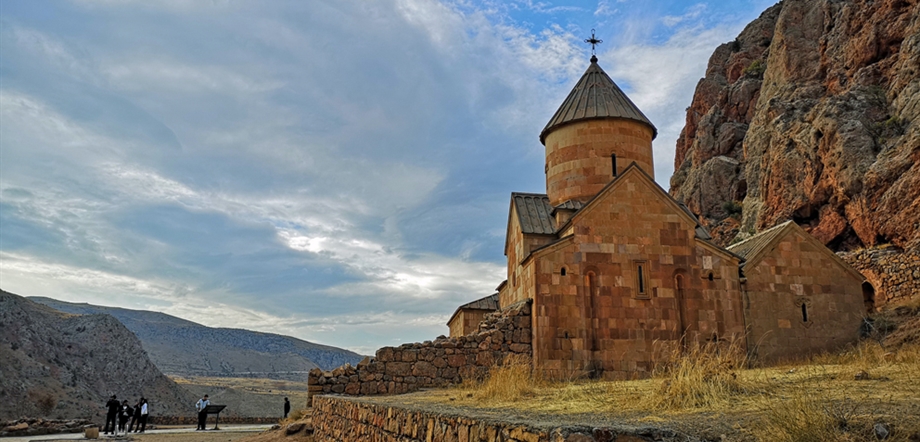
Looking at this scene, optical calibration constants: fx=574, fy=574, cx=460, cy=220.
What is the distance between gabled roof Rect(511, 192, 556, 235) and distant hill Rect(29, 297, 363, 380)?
219 feet

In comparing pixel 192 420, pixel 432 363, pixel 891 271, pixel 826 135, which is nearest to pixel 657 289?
pixel 432 363

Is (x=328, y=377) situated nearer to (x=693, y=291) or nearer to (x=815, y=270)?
(x=693, y=291)

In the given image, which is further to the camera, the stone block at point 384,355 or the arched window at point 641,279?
the arched window at point 641,279

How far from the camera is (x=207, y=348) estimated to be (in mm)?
83375

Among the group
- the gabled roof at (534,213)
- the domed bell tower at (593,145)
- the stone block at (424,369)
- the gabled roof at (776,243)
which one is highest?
the domed bell tower at (593,145)

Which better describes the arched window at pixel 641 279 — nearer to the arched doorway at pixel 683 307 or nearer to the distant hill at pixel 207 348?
the arched doorway at pixel 683 307

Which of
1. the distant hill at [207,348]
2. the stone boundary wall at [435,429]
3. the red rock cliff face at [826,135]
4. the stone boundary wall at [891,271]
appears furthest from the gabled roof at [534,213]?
the distant hill at [207,348]

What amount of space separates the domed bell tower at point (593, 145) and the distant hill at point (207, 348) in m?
67.5

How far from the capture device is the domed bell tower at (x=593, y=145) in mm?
14375

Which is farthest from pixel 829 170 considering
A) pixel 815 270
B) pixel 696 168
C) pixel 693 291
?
pixel 696 168

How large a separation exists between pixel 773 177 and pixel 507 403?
22353 millimetres

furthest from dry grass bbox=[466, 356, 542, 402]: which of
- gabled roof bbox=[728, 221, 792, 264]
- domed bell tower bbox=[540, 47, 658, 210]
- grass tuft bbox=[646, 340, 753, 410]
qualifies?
gabled roof bbox=[728, 221, 792, 264]

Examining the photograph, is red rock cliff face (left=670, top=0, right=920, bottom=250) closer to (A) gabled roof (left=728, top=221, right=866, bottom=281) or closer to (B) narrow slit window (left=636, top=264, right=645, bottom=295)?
(A) gabled roof (left=728, top=221, right=866, bottom=281)

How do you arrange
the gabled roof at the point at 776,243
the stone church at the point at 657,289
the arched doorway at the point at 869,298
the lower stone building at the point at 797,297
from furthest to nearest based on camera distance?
Result: the arched doorway at the point at 869,298 → the gabled roof at the point at 776,243 → the lower stone building at the point at 797,297 → the stone church at the point at 657,289
